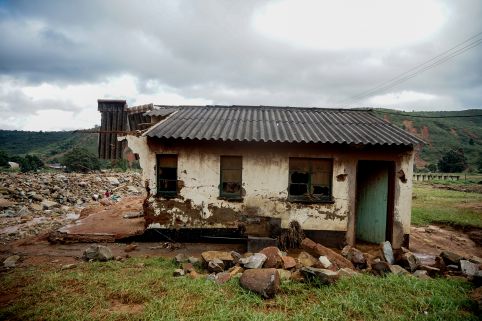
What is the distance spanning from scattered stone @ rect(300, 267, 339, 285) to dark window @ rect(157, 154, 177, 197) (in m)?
5.07

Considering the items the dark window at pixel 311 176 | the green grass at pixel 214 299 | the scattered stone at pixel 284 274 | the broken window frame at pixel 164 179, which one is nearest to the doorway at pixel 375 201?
the dark window at pixel 311 176

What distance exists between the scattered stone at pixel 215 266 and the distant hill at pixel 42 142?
5651cm

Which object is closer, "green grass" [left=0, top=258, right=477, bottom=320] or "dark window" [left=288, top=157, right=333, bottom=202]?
"green grass" [left=0, top=258, right=477, bottom=320]

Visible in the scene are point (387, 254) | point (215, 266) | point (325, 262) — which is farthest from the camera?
point (387, 254)

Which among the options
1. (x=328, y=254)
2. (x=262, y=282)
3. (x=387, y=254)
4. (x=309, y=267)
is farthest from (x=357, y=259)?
(x=262, y=282)

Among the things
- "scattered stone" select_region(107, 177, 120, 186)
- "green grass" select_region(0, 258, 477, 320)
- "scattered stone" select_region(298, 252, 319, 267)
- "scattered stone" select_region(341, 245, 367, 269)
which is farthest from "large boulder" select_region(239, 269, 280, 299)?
"scattered stone" select_region(107, 177, 120, 186)

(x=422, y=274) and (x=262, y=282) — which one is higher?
(x=262, y=282)

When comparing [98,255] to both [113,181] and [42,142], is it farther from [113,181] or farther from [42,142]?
[42,142]

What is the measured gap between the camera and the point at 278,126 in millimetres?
9547

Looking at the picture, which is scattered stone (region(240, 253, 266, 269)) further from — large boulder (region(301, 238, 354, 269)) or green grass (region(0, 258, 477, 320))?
large boulder (region(301, 238, 354, 269))

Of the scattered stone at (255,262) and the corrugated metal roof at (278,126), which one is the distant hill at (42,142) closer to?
the corrugated metal roof at (278,126)

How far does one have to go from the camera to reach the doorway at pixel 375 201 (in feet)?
28.8

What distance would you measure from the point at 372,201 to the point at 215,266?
6297 mm

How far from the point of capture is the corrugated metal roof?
8.16 meters
